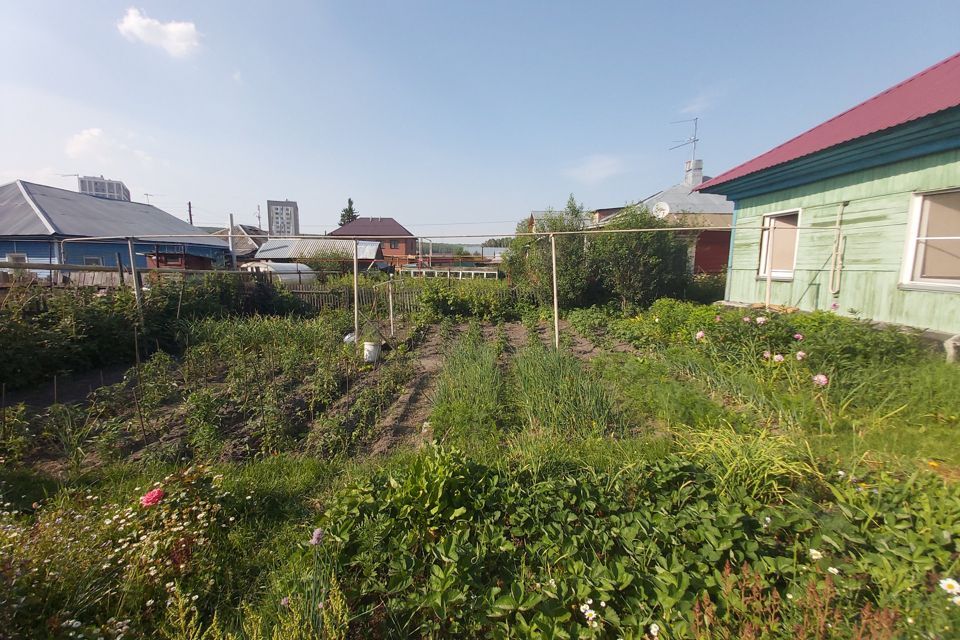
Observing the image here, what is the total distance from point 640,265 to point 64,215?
2429cm

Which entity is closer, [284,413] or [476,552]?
[476,552]

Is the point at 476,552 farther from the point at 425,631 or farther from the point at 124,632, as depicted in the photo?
the point at 124,632

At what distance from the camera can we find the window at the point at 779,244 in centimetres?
643

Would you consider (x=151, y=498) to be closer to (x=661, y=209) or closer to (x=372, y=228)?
(x=661, y=209)

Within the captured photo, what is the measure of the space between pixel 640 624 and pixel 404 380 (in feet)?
12.7

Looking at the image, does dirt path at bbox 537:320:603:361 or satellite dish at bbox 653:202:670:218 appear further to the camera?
satellite dish at bbox 653:202:670:218

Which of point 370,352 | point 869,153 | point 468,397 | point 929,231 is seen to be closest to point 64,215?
point 370,352

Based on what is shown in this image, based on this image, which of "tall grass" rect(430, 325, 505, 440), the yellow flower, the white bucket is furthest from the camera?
the white bucket

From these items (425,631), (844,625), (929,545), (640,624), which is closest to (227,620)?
(425,631)

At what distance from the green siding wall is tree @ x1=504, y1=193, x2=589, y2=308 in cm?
433

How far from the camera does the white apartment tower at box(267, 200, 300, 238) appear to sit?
47.5 metres

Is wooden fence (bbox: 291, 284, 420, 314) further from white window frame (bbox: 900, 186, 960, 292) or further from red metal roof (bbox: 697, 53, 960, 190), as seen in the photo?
white window frame (bbox: 900, 186, 960, 292)

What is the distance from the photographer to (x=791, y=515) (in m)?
1.83

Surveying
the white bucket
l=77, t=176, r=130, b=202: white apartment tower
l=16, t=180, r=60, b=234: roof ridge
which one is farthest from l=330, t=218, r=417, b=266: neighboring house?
the white bucket
